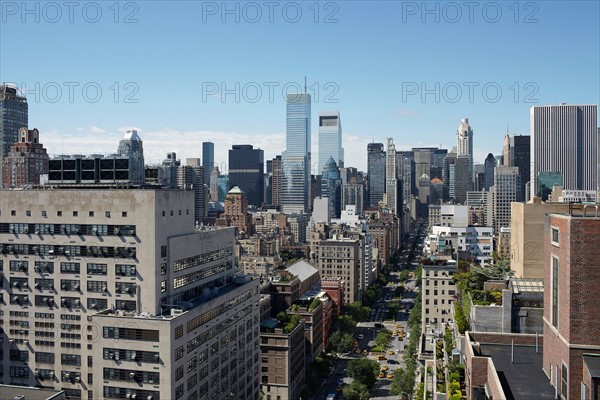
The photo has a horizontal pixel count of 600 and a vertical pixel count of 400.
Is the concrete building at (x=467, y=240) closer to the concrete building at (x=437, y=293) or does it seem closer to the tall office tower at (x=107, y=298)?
the concrete building at (x=437, y=293)

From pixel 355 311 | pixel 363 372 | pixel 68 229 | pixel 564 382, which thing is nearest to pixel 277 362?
pixel 363 372

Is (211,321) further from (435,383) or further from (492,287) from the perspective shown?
(492,287)

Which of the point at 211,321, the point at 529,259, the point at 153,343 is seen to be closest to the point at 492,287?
the point at 529,259

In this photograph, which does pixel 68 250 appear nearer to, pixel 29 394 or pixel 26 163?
pixel 29 394

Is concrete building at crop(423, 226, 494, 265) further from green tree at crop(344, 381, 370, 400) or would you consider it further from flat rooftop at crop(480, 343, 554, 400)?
flat rooftop at crop(480, 343, 554, 400)

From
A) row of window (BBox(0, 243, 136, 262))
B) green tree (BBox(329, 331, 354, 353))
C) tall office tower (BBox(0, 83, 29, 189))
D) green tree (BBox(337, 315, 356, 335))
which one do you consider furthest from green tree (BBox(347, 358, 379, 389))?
tall office tower (BBox(0, 83, 29, 189))
